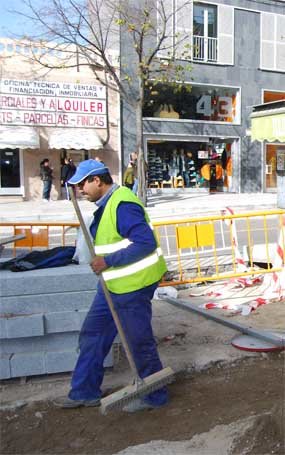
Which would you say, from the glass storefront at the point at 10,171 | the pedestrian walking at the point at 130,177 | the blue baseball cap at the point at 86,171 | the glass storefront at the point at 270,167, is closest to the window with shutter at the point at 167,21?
the pedestrian walking at the point at 130,177

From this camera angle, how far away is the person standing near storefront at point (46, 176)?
1983 centimetres

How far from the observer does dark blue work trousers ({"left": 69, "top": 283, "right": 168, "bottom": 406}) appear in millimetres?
3420

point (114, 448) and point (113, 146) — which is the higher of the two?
point (113, 146)

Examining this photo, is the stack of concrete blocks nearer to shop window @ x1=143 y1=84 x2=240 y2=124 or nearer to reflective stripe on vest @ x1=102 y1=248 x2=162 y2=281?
reflective stripe on vest @ x1=102 y1=248 x2=162 y2=281

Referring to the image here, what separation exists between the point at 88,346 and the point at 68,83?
19.3 meters

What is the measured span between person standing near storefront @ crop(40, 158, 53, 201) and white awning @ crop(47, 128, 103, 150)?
905mm

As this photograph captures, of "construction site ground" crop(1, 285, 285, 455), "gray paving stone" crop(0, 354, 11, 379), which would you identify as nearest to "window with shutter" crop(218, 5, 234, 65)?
"construction site ground" crop(1, 285, 285, 455)

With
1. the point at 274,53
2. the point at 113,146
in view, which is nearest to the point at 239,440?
the point at 113,146

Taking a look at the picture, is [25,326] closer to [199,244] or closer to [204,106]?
[199,244]

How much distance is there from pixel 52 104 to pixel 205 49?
25.8ft

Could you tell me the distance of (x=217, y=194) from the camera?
2472 cm

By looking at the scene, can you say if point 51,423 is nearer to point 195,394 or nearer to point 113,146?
point 195,394

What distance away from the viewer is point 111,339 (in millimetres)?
3588

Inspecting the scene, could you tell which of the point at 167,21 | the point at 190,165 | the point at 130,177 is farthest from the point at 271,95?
the point at 130,177
